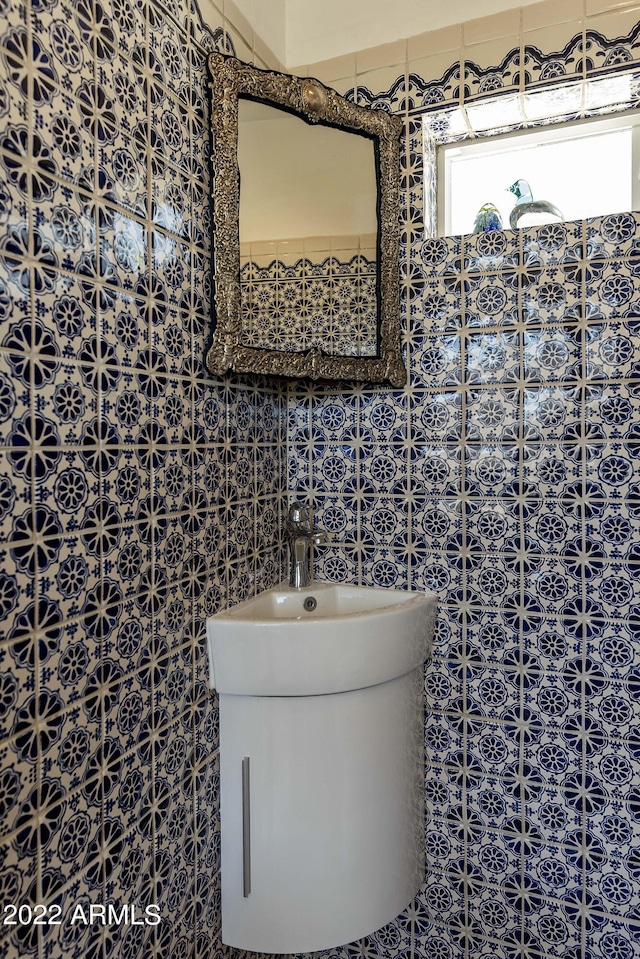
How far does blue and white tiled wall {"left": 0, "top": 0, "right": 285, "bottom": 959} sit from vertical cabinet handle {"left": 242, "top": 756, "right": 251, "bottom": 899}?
2.3 inches

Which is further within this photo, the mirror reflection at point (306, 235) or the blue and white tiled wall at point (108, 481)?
the mirror reflection at point (306, 235)

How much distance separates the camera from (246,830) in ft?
3.74

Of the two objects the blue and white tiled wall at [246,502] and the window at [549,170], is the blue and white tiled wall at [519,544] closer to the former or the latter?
the blue and white tiled wall at [246,502]

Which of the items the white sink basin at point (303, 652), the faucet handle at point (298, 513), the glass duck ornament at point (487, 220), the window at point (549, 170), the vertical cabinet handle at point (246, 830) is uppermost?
the window at point (549, 170)

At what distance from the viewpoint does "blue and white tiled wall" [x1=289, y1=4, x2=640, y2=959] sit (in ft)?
4.05

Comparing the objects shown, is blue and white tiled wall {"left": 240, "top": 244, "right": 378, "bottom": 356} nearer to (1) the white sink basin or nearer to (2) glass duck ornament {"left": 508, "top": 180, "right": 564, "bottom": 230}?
(2) glass duck ornament {"left": 508, "top": 180, "right": 564, "bottom": 230}

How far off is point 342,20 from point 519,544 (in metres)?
1.30

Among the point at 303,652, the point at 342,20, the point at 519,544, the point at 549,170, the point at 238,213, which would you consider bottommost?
the point at 303,652

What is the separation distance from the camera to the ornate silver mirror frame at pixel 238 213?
112 centimetres

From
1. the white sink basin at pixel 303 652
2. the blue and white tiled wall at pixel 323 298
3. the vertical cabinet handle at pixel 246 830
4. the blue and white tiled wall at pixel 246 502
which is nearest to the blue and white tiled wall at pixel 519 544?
the blue and white tiled wall at pixel 246 502

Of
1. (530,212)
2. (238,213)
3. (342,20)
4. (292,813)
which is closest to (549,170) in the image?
(530,212)

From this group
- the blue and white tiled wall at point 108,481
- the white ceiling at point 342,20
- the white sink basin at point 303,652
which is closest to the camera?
the blue and white tiled wall at point 108,481

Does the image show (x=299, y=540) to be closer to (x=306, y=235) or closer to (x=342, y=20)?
(x=306, y=235)

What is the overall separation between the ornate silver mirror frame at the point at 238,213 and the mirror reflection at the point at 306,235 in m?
0.02
